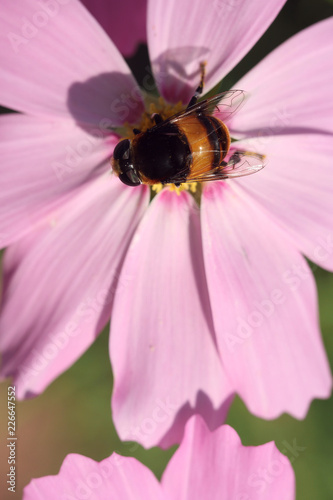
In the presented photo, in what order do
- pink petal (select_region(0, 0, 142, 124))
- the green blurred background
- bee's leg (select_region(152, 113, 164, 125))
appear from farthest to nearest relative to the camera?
the green blurred background < bee's leg (select_region(152, 113, 164, 125)) < pink petal (select_region(0, 0, 142, 124))

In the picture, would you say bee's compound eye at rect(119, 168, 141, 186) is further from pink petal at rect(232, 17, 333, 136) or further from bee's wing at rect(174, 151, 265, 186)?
pink petal at rect(232, 17, 333, 136)

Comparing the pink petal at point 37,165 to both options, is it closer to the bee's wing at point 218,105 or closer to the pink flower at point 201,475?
the bee's wing at point 218,105

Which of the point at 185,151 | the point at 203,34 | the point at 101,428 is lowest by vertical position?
the point at 101,428

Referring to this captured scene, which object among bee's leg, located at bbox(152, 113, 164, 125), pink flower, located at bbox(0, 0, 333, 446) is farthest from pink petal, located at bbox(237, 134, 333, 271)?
bee's leg, located at bbox(152, 113, 164, 125)

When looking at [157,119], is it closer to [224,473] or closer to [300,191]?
[300,191]

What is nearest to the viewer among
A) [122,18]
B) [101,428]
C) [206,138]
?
[206,138]

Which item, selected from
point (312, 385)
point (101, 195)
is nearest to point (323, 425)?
point (312, 385)

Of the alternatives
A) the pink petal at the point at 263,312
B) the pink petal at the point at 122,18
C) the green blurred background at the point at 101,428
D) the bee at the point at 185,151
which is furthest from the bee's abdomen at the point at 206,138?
the green blurred background at the point at 101,428


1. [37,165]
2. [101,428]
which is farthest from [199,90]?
[101,428]
